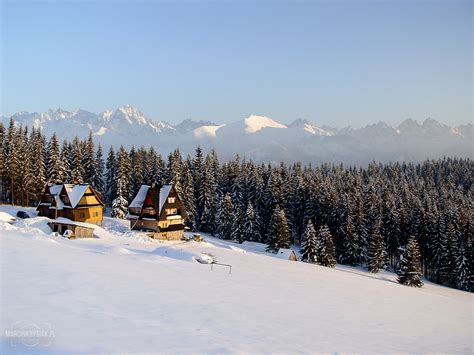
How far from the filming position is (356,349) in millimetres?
12031

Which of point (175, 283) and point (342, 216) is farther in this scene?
point (342, 216)

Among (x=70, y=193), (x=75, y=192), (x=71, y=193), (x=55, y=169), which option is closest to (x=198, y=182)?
(x=55, y=169)

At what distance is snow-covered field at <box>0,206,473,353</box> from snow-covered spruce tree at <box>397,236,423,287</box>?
3246 cm

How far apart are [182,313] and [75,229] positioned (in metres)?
35.6

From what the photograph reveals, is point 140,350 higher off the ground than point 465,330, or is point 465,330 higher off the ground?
point 140,350

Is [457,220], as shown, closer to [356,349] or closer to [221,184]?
[221,184]

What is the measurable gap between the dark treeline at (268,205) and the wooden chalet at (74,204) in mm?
11842

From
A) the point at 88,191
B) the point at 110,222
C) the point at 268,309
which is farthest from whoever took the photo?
the point at 110,222

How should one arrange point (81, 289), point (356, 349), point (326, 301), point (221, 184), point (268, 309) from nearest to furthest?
point (356, 349) → point (81, 289) → point (268, 309) → point (326, 301) → point (221, 184)

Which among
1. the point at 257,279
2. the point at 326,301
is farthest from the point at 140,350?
the point at 257,279

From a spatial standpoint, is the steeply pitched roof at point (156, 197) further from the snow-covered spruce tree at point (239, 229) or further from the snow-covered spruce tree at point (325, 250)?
the snow-covered spruce tree at point (325, 250)

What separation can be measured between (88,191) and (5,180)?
25.2m

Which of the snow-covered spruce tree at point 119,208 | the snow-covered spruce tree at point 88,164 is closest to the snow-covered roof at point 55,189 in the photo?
the snow-covered spruce tree at point 119,208

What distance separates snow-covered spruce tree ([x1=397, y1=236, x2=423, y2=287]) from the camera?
5353 cm
